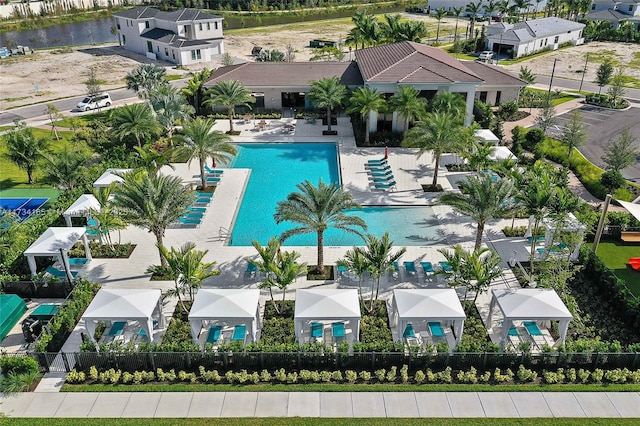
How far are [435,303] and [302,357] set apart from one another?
567cm

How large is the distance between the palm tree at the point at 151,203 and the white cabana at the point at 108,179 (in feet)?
20.0

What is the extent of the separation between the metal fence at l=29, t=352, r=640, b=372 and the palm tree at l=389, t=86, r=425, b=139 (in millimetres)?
22409

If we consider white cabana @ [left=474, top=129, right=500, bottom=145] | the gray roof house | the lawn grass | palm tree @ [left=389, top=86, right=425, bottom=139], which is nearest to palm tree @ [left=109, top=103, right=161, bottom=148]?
the gray roof house

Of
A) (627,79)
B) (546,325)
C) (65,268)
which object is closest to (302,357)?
(546,325)

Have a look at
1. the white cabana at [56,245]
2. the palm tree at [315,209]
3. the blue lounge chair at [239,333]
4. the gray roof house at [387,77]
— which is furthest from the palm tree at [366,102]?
the blue lounge chair at [239,333]

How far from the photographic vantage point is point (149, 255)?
2630 centimetres

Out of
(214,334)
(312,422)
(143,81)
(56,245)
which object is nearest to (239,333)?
(214,334)

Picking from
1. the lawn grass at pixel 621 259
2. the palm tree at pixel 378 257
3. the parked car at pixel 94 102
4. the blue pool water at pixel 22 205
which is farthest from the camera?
the parked car at pixel 94 102

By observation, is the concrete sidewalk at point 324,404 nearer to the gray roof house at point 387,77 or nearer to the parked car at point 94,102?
the gray roof house at point 387,77

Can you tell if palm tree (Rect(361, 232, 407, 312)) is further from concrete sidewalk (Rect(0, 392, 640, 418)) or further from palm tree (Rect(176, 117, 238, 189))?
palm tree (Rect(176, 117, 238, 189))

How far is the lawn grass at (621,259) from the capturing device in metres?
24.3

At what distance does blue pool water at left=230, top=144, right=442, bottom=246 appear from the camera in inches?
1101

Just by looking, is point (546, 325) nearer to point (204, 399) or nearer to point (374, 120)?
point (204, 399)

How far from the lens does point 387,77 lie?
40.9 metres
